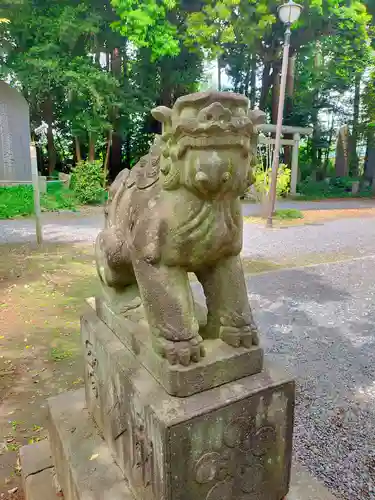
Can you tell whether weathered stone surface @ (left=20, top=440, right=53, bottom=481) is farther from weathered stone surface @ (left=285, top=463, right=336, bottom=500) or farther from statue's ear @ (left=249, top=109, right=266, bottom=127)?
statue's ear @ (left=249, top=109, right=266, bottom=127)

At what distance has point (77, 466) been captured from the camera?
5.29ft

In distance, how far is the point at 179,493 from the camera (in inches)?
49.4

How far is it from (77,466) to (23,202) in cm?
944

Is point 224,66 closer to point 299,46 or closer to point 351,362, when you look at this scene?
point 299,46

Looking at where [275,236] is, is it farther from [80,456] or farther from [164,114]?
[164,114]

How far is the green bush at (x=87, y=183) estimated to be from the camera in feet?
38.0

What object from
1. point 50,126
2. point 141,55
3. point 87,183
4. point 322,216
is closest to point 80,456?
point 322,216

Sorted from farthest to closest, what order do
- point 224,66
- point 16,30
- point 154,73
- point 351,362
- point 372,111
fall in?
point 224,66 → point 372,111 → point 154,73 → point 16,30 → point 351,362

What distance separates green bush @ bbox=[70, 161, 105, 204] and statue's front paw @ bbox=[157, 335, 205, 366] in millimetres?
10802

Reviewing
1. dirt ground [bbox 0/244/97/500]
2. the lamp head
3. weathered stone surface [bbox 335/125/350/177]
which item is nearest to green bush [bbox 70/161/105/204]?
dirt ground [bbox 0/244/97/500]

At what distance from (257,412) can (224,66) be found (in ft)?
67.6

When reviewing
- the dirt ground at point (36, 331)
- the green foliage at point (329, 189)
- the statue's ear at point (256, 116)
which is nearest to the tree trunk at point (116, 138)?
the green foliage at point (329, 189)

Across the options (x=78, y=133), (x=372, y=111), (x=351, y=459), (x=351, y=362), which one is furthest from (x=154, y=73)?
(x=351, y=459)

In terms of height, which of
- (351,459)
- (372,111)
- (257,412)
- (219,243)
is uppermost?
(372,111)
